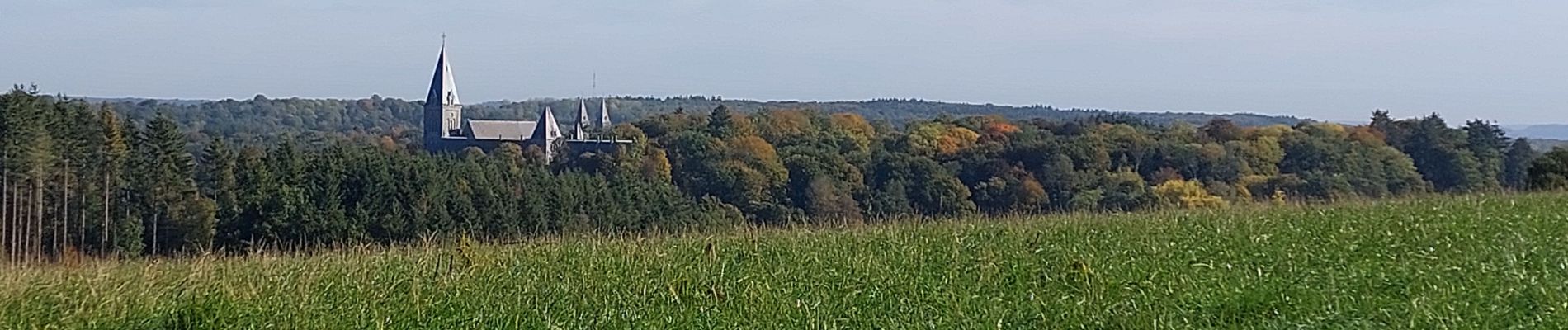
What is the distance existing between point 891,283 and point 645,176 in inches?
1603

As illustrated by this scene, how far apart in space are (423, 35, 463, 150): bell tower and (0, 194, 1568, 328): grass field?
10464 cm

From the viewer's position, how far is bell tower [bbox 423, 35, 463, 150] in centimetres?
11456

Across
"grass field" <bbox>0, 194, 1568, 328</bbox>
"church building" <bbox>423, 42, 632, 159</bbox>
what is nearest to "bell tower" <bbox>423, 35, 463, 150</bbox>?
"church building" <bbox>423, 42, 632, 159</bbox>

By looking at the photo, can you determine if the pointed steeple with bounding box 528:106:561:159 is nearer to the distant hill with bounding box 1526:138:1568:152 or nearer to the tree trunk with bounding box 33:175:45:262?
the tree trunk with bounding box 33:175:45:262

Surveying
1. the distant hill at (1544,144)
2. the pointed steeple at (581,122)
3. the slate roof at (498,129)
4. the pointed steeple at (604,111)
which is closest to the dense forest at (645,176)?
the distant hill at (1544,144)

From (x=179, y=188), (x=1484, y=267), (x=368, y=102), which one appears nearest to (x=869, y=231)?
(x=1484, y=267)

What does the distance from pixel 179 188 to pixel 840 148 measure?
867 inches

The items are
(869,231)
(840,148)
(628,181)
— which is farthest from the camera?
(840,148)

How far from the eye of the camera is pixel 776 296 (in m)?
7.55

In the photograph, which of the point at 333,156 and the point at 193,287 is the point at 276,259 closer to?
the point at 193,287

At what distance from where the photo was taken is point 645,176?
159ft

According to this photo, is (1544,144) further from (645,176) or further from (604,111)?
(604,111)

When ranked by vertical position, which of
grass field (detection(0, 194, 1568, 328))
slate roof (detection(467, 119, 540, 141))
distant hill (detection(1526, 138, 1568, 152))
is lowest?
slate roof (detection(467, 119, 540, 141))

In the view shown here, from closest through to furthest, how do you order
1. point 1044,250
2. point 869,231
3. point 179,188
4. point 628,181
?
1. point 1044,250
2. point 869,231
3. point 179,188
4. point 628,181
